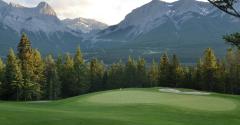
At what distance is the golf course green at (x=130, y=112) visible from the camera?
29547 millimetres

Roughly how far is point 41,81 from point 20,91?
39.2 ft

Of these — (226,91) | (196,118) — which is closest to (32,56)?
(226,91)

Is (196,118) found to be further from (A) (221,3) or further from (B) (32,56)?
(B) (32,56)

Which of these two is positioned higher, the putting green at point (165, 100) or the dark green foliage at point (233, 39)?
the dark green foliage at point (233, 39)

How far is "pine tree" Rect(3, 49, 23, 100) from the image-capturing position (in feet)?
284

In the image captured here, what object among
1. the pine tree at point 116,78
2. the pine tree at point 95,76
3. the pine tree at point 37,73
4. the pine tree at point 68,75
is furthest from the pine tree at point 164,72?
the pine tree at point 37,73

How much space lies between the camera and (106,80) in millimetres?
126875

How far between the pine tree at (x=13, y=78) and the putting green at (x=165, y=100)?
34.8 m

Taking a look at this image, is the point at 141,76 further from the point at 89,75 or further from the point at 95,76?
the point at 89,75

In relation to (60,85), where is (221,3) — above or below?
above

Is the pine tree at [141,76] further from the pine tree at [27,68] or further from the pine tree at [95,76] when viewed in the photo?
the pine tree at [27,68]

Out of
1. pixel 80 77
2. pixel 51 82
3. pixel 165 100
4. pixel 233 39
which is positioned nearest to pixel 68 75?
pixel 80 77

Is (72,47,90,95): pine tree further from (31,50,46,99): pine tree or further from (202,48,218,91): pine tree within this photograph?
(202,48,218,91): pine tree

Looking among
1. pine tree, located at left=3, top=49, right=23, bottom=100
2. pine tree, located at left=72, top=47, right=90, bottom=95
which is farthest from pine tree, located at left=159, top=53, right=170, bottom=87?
pine tree, located at left=3, top=49, right=23, bottom=100
